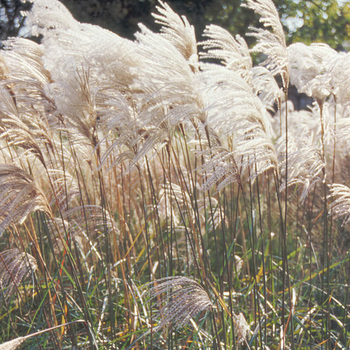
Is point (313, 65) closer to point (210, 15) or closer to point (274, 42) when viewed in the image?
point (274, 42)

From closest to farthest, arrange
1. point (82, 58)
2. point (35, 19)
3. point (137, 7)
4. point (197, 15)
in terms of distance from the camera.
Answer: point (82, 58) → point (35, 19) → point (137, 7) → point (197, 15)

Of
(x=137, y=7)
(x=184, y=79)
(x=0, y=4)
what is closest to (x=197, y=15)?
(x=137, y=7)

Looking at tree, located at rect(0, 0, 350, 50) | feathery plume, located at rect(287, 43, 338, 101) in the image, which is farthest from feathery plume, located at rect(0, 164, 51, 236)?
tree, located at rect(0, 0, 350, 50)

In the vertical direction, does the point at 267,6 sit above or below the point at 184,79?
above

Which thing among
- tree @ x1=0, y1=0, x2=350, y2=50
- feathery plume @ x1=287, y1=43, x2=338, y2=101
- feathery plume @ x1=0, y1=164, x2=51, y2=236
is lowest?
feathery plume @ x1=0, y1=164, x2=51, y2=236

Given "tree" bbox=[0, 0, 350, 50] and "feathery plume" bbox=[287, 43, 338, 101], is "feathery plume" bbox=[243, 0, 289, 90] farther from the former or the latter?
"tree" bbox=[0, 0, 350, 50]

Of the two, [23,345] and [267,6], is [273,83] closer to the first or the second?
[267,6]

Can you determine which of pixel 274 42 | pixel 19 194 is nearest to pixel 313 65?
pixel 274 42

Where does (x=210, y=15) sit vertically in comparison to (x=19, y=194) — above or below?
above

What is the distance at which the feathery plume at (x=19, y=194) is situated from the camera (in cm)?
183

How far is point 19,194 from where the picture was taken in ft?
6.10

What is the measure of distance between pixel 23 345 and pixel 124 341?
2.01 ft

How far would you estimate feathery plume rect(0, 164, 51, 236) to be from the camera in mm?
1832

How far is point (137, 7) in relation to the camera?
9891mm
